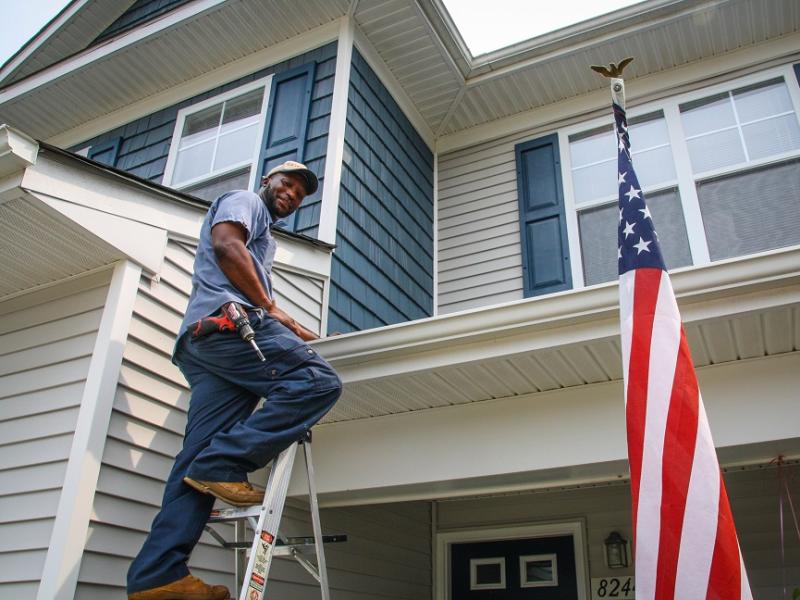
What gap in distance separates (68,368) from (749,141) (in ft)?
15.6

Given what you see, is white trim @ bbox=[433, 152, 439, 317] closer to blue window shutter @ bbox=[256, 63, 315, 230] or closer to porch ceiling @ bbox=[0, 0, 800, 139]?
porch ceiling @ bbox=[0, 0, 800, 139]

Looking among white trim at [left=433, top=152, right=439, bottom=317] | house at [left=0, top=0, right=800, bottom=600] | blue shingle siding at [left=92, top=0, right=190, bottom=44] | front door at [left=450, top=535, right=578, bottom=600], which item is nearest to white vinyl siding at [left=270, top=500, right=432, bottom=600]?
house at [left=0, top=0, right=800, bottom=600]

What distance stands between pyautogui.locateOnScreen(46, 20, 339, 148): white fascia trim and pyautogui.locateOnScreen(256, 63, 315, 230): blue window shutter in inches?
9.3

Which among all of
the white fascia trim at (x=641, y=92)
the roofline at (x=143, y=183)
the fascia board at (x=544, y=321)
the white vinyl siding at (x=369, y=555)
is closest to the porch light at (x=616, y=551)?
the white vinyl siding at (x=369, y=555)

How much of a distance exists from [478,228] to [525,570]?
2760mm

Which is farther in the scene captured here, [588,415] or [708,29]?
[708,29]

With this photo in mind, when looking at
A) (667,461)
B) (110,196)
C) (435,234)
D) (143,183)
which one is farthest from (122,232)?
(435,234)

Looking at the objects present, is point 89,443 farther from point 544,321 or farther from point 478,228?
point 478,228

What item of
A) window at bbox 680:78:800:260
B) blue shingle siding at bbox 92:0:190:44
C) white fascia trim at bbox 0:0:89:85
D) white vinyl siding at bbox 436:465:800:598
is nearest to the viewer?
white vinyl siding at bbox 436:465:800:598

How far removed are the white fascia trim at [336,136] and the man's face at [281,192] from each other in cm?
161

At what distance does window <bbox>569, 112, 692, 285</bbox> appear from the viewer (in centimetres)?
519

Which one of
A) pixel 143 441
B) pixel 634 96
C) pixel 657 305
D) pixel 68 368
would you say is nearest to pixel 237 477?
pixel 143 441

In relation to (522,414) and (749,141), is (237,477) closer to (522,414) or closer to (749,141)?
(522,414)

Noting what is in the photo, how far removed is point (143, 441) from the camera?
3.17m
